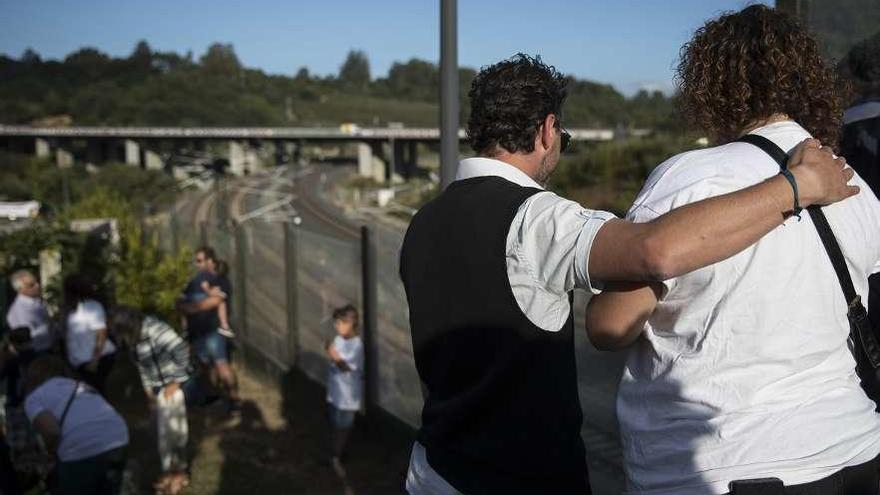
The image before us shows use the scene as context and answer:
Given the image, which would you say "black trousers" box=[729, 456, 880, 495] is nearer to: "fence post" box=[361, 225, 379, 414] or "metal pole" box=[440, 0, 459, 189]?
"metal pole" box=[440, 0, 459, 189]

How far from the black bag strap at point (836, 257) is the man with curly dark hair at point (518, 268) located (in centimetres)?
6

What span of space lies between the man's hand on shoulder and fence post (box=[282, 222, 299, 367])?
841 cm

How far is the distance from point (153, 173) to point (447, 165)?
73.6 meters

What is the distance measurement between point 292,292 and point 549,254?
840cm

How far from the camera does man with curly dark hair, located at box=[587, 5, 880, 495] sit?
169 cm

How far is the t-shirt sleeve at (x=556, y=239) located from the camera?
1.73 metres

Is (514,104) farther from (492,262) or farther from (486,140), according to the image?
(492,262)

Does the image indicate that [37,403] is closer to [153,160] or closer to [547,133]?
[547,133]

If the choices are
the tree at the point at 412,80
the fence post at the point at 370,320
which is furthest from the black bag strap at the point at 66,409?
the tree at the point at 412,80

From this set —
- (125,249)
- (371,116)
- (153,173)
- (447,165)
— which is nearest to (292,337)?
(125,249)

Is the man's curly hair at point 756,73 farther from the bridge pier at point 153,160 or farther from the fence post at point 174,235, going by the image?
the bridge pier at point 153,160

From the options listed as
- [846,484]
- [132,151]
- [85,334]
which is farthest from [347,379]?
[132,151]

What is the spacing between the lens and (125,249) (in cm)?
1391

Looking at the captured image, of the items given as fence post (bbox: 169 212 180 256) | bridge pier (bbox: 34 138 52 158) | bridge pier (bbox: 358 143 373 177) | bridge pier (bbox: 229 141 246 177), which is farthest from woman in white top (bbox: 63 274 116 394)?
bridge pier (bbox: 229 141 246 177)
